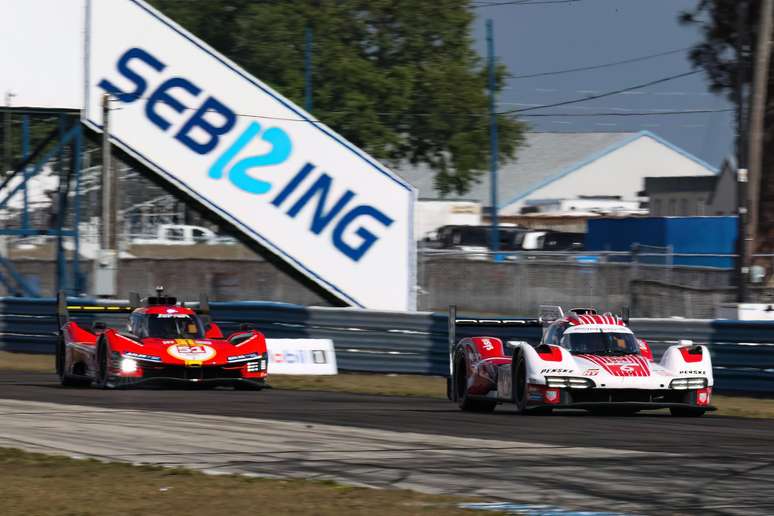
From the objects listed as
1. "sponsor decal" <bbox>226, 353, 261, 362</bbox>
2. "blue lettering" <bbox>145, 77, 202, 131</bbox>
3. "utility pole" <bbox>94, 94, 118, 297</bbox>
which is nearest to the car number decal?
"sponsor decal" <bbox>226, 353, 261, 362</bbox>

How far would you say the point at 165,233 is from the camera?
65625mm

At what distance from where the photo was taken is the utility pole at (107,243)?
3335 cm

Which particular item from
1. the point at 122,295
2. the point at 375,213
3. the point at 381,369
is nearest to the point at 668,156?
the point at 122,295

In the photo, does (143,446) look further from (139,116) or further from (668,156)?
(668,156)

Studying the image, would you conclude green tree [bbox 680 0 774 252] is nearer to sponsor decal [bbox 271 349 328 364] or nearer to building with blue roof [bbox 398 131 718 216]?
sponsor decal [bbox 271 349 328 364]

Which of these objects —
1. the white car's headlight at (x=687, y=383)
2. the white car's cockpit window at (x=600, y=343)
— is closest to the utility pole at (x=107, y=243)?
the white car's cockpit window at (x=600, y=343)

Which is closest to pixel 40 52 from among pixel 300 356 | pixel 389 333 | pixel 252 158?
pixel 252 158

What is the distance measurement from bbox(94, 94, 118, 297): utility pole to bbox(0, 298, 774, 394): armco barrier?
5043 millimetres

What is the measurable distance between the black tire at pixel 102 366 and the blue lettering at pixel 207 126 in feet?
32.5

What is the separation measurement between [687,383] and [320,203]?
15630 mm

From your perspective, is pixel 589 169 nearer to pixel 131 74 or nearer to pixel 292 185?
pixel 292 185

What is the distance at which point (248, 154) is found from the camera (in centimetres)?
3016

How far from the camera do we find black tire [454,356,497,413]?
1731 cm

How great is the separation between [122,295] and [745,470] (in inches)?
1375
